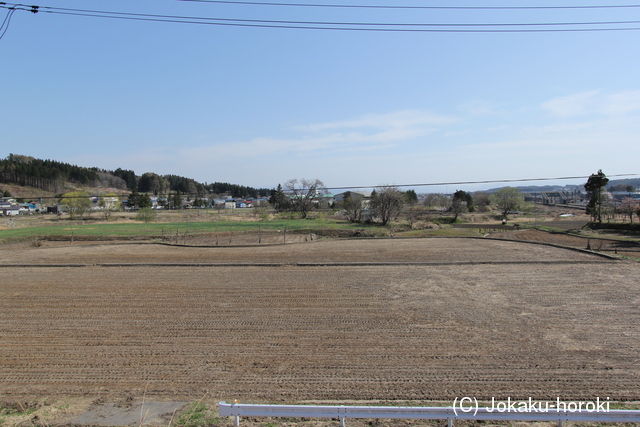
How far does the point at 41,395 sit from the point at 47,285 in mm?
10050

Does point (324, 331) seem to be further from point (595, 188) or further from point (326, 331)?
point (595, 188)

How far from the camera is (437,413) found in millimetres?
5273

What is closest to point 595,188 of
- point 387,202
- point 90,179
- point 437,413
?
point 387,202

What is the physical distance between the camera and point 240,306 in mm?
12062

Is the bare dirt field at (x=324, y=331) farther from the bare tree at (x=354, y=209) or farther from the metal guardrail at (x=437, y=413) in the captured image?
the bare tree at (x=354, y=209)

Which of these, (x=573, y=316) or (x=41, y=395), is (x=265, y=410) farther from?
(x=573, y=316)

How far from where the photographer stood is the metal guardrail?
5.14m

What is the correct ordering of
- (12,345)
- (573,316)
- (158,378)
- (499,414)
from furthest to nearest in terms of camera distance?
1. (573,316)
2. (12,345)
3. (158,378)
4. (499,414)

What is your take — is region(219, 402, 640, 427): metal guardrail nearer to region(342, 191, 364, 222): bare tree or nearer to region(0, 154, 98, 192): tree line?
region(342, 191, 364, 222): bare tree

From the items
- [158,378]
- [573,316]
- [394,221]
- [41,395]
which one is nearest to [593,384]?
[573,316]

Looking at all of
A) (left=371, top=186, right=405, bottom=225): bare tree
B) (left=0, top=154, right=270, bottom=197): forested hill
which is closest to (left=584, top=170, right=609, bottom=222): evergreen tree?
(left=371, top=186, right=405, bottom=225): bare tree

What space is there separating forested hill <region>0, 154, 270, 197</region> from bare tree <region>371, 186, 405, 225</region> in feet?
129

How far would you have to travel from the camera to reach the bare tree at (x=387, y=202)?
155 ft

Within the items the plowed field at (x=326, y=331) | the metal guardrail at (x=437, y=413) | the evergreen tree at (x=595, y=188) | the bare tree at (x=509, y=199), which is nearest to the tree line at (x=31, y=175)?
the plowed field at (x=326, y=331)
